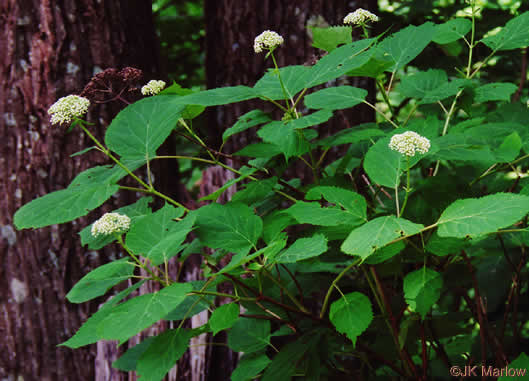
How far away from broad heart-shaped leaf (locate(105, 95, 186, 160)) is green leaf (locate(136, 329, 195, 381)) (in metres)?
0.37

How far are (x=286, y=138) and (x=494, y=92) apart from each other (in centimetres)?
54

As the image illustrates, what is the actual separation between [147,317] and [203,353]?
3.66 ft

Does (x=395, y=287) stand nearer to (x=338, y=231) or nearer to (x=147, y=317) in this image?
(x=338, y=231)

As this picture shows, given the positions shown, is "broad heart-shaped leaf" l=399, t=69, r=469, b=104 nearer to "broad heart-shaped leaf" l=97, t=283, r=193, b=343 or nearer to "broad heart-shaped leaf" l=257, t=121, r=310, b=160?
"broad heart-shaped leaf" l=257, t=121, r=310, b=160

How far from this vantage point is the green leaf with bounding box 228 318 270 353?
1145 mm

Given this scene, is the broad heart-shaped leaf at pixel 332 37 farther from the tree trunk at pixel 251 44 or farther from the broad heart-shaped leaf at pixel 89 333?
the tree trunk at pixel 251 44

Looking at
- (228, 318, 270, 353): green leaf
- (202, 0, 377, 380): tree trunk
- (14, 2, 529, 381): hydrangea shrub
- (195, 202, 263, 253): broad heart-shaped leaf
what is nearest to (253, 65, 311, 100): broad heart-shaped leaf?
(14, 2, 529, 381): hydrangea shrub

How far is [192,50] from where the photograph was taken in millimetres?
3525

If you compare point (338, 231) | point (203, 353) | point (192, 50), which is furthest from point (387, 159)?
point (192, 50)

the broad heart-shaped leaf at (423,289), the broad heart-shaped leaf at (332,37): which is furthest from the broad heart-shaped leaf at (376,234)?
the broad heart-shaped leaf at (332,37)

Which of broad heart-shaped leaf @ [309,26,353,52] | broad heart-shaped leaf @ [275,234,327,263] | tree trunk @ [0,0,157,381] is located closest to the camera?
broad heart-shaped leaf @ [275,234,327,263]

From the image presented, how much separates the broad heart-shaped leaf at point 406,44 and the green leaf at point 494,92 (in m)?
0.18

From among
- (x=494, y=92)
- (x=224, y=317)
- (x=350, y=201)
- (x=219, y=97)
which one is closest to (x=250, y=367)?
(x=224, y=317)

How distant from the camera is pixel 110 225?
89 centimetres
